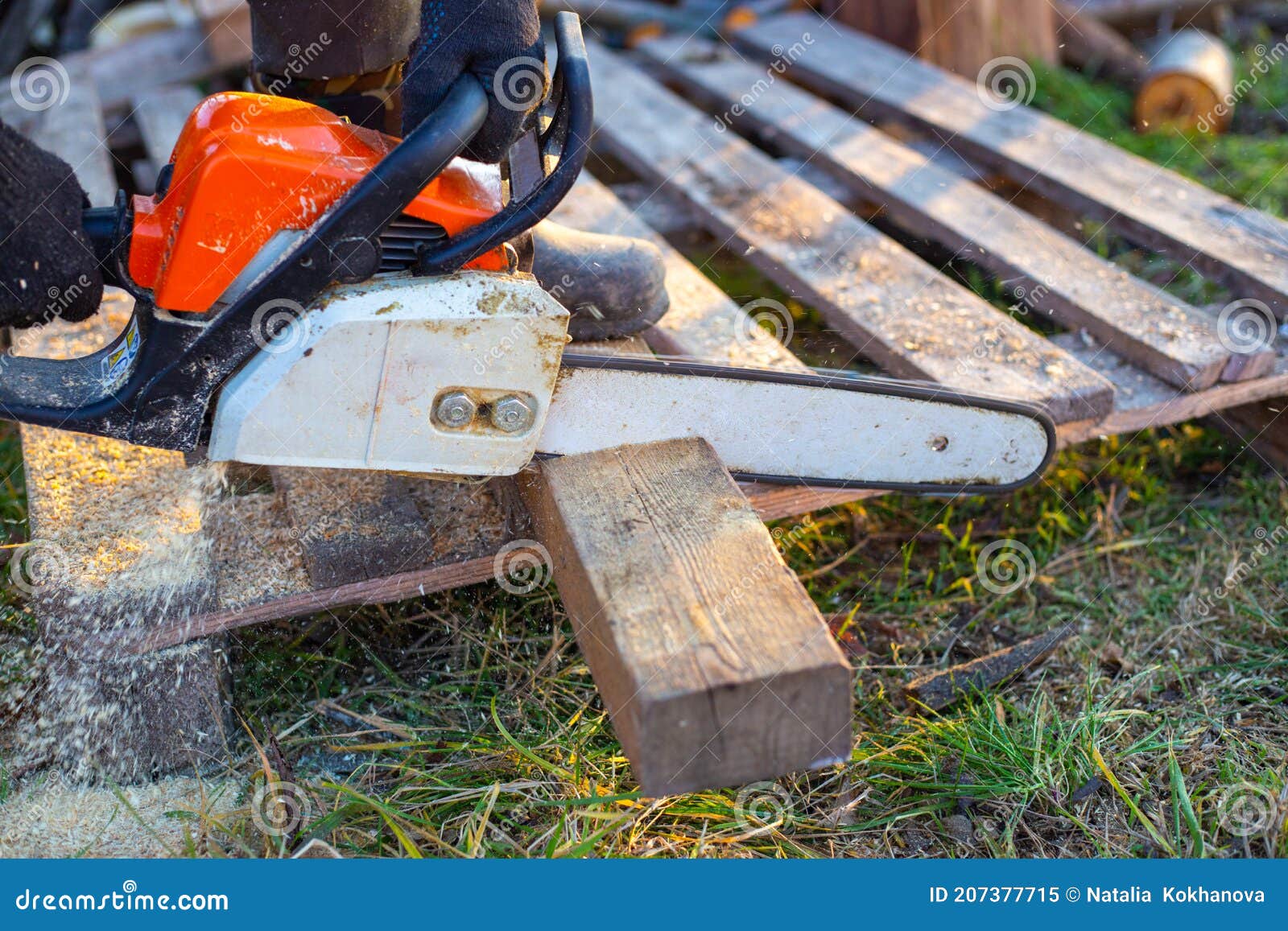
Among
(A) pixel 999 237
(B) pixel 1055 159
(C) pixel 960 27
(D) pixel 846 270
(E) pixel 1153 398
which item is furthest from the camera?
(C) pixel 960 27

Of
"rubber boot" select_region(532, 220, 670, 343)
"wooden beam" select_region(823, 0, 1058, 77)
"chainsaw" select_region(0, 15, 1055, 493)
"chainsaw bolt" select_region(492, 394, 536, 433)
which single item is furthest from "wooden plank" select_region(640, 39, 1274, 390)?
"chainsaw bolt" select_region(492, 394, 536, 433)

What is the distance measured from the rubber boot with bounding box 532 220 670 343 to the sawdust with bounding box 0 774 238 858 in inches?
41.0

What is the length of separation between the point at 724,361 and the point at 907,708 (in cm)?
74

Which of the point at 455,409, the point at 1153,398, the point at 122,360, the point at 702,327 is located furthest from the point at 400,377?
the point at 1153,398

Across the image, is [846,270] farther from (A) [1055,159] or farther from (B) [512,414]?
Answer: (B) [512,414]

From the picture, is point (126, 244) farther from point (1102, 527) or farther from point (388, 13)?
point (1102, 527)

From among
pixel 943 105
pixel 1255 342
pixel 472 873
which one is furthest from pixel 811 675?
pixel 943 105

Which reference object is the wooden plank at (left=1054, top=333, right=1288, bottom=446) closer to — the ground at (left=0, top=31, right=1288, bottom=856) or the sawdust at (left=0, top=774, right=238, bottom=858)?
the ground at (left=0, top=31, right=1288, bottom=856)

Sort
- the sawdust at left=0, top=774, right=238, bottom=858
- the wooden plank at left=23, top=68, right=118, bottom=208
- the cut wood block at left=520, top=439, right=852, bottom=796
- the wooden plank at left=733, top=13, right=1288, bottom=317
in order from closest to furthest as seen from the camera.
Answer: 1. the cut wood block at left=520, top=439, right=852, bottom=796
2. the sawdust at left=0, top=774, right=238, bottom=858
3. the wooden plank at left=733, top=13, right=1288, bottom=317
4. the wooden plank at left=23, top=68, right=118, bottom=208

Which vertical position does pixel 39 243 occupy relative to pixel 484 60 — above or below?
below

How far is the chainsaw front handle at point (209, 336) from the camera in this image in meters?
1.45

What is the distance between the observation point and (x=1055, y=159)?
3111 millimetres

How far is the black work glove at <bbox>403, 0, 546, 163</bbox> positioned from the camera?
4.82 feet

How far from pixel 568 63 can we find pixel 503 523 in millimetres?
805
